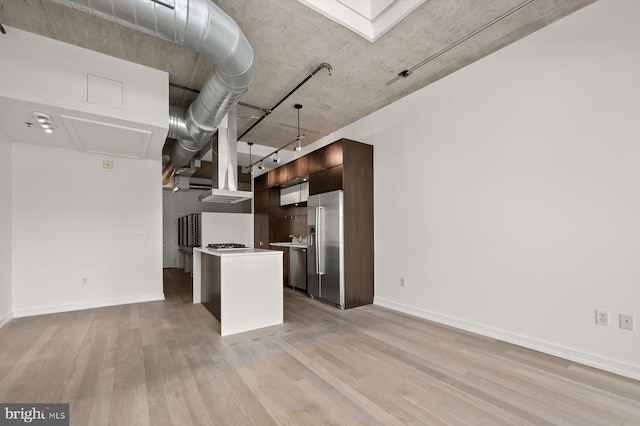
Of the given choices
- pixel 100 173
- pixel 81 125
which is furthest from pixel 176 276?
pixel 81 125

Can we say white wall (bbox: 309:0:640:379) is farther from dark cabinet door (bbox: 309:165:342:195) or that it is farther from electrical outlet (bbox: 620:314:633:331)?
dark cabinet door (bbox: 309:165:342:195)

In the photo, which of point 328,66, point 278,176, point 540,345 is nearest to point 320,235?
point 278,176

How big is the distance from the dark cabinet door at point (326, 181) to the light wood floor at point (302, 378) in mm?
2125

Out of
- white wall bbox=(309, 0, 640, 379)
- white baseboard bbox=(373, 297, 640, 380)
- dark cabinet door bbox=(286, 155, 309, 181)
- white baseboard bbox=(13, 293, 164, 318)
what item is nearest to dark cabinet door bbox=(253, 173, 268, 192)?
dark cabinet door bbox=(286, 155, 309, 181)

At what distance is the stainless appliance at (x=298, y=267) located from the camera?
5266 mm

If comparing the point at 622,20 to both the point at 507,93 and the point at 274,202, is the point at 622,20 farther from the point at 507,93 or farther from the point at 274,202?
the point at 274,202

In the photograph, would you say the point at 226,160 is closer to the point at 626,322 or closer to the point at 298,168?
the point at 298,168

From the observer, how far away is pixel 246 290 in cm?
346

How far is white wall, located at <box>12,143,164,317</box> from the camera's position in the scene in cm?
412

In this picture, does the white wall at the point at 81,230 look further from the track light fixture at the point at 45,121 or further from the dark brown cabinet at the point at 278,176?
the dark brown cabinet at the point at 278,176

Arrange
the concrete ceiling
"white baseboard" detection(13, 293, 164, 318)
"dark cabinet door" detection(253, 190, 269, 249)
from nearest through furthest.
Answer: the concrete ceiling → "white baseboard" detection(13, 293, 164, 318) → "dark cabinet door" detection(253, 190, 269, 249)

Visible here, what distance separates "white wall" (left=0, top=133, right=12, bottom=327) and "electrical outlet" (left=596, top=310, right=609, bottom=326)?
6.51 m

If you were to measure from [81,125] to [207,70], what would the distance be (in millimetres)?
1619

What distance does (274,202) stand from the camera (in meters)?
6.84
